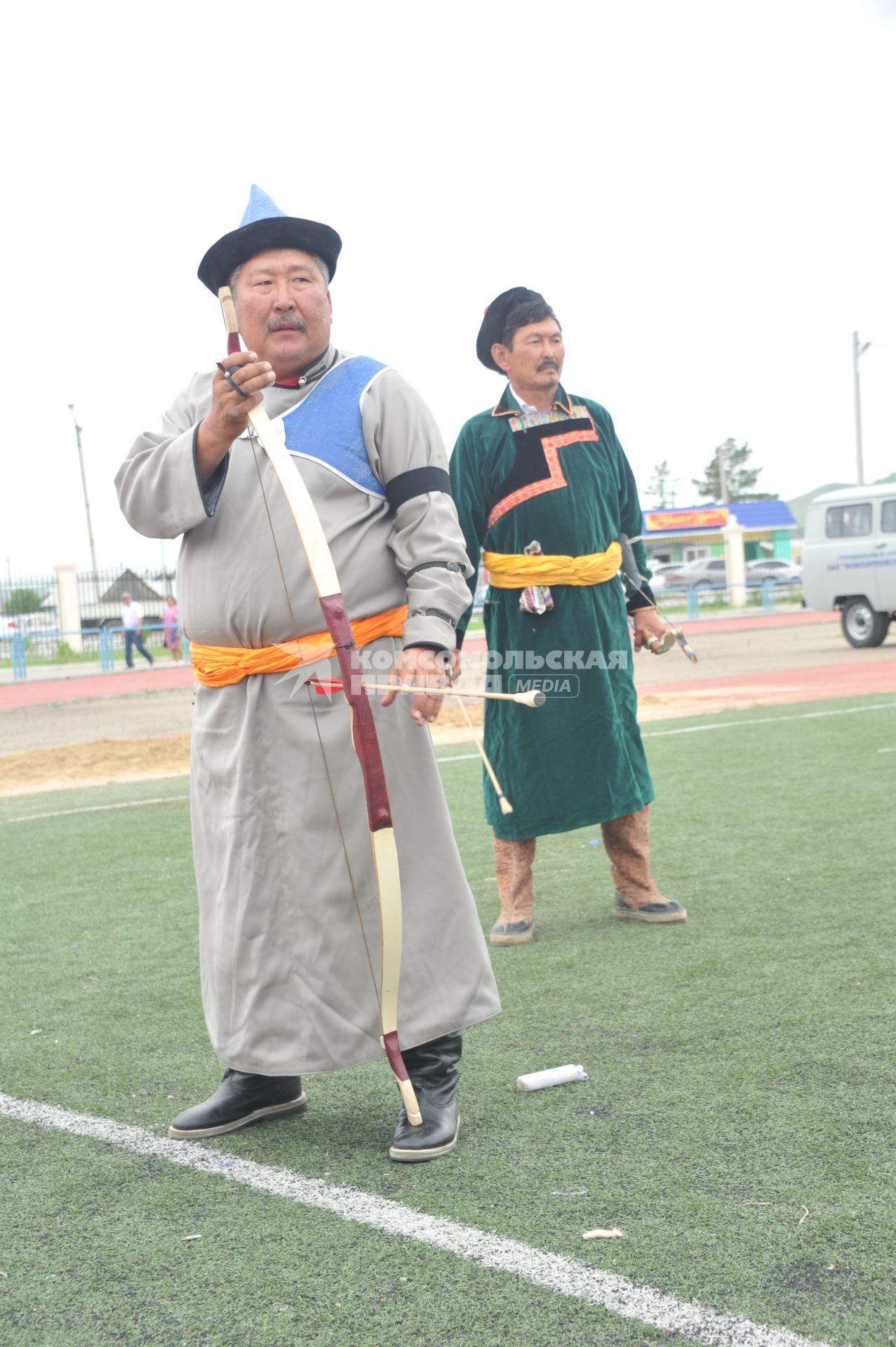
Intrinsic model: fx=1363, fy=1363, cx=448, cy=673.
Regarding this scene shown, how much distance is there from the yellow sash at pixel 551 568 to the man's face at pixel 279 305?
171cm

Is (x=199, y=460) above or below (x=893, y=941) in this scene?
above

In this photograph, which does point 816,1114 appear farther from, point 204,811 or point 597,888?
point 597,888

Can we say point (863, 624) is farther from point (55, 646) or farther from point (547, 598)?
point (55, 646)

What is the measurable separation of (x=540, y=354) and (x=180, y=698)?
49.6 feet

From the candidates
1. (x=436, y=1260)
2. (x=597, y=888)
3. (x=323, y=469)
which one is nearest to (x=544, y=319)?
(x=323, y=469)

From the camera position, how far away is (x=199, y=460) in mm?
2818

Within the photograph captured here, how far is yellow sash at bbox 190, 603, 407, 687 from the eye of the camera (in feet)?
9.47

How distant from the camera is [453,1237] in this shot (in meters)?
2.34

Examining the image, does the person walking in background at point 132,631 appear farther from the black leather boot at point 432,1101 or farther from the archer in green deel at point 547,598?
the black leather boot at point 432,1101

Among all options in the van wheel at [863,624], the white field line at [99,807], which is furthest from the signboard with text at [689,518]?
the white field line at [99,807]

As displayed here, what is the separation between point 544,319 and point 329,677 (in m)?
2.10

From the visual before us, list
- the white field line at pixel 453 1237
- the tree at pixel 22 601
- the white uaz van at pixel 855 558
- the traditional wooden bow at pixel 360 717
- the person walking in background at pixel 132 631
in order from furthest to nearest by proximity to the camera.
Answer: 1. the tree at pixel 22 601
2. the person walking in background at pixel 132 631
3. the white uaz van at pixel 855 558
4. the traditional wooden bow at pixel 360 717
5. the white field line at pixel 453 1237

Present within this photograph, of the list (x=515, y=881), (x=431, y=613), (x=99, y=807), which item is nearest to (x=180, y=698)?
(x=99, y=807)

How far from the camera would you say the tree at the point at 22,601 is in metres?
32.0
